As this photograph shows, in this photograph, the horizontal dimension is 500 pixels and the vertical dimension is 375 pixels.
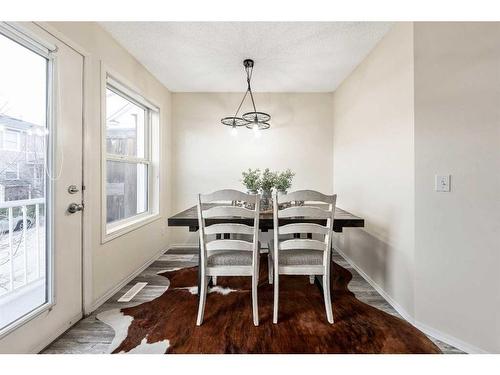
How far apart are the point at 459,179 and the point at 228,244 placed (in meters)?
1.68

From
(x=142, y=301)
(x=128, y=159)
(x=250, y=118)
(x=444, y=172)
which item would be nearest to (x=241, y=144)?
(x=250, y=118)

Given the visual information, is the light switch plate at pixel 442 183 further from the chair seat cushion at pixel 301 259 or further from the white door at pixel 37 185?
the white door at pixel 37 185

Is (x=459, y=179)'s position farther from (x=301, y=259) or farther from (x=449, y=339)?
(x=301, y=259)

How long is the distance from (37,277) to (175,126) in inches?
105

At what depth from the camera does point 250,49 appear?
239 cm

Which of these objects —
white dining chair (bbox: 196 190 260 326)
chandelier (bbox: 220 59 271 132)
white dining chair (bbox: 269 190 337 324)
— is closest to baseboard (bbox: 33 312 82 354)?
white dining chair (bbox: 196 190 260 326)

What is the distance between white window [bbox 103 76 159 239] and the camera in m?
2.40

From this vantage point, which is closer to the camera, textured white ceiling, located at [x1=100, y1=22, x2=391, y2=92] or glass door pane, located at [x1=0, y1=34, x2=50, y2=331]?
glass door pane, located at [x1=0, y1=34, x2=50, y2=331]

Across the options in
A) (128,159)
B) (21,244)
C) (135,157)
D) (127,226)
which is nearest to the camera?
(21,244)

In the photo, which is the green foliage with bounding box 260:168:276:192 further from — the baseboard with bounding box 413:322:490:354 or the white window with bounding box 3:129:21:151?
the white window with bounding box 3:129:21:151

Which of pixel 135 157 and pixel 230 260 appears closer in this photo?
pixel 230 260

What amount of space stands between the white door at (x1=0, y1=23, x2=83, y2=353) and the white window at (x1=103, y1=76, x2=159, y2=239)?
455 millimetres
